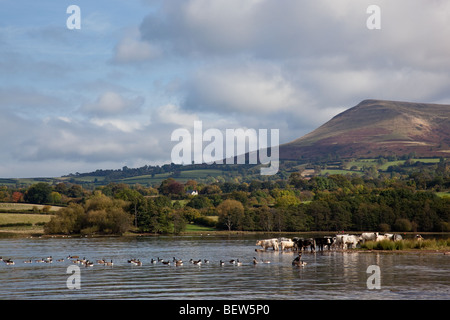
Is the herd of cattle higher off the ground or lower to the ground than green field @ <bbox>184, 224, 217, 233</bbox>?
higher

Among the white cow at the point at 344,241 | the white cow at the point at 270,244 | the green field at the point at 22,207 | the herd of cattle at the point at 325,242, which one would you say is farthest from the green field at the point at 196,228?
the white cow at the point at 344,241

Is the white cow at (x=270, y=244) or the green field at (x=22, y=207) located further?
the green field at (x=22, y=207)

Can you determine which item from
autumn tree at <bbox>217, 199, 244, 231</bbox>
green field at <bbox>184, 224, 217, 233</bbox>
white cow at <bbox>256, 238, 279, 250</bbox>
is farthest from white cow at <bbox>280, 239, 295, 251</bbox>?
Result: autumn tree at <bbox>217, 199, 244, 231</bbox>

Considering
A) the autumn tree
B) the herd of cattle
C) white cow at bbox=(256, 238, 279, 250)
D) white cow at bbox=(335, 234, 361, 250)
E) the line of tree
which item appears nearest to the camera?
the herd of cattle

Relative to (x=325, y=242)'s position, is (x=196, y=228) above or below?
below

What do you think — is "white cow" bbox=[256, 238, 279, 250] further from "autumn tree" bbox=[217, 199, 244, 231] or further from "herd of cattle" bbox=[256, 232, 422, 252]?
"autumn tree" bbox=[217, 199, 244, 231]

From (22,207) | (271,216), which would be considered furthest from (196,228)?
(22,207)

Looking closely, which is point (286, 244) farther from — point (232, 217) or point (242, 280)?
point (232, 217)

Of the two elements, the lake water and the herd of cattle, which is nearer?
the lake water

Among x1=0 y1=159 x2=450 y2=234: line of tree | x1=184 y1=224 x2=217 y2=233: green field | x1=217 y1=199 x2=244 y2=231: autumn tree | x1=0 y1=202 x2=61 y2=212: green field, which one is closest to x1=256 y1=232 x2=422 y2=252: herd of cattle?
x1=0 y1=159 x2=450 y2=234: line of tree

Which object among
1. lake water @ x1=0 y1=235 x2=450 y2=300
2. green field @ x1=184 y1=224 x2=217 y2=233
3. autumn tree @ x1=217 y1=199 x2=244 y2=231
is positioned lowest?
green field @ x1=184 y1=224 x2=217 y2=233

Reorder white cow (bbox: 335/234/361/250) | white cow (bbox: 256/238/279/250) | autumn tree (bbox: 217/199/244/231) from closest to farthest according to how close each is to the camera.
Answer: white cow (bbox: 335/234/361/250)
white cow (bbox: 256/238/279/250)
autumn tree (bbox: 217/199/244/231)

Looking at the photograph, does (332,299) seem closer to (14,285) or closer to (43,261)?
(14,285)

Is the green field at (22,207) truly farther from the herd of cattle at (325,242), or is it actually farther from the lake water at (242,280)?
the lake water at (242,280)
